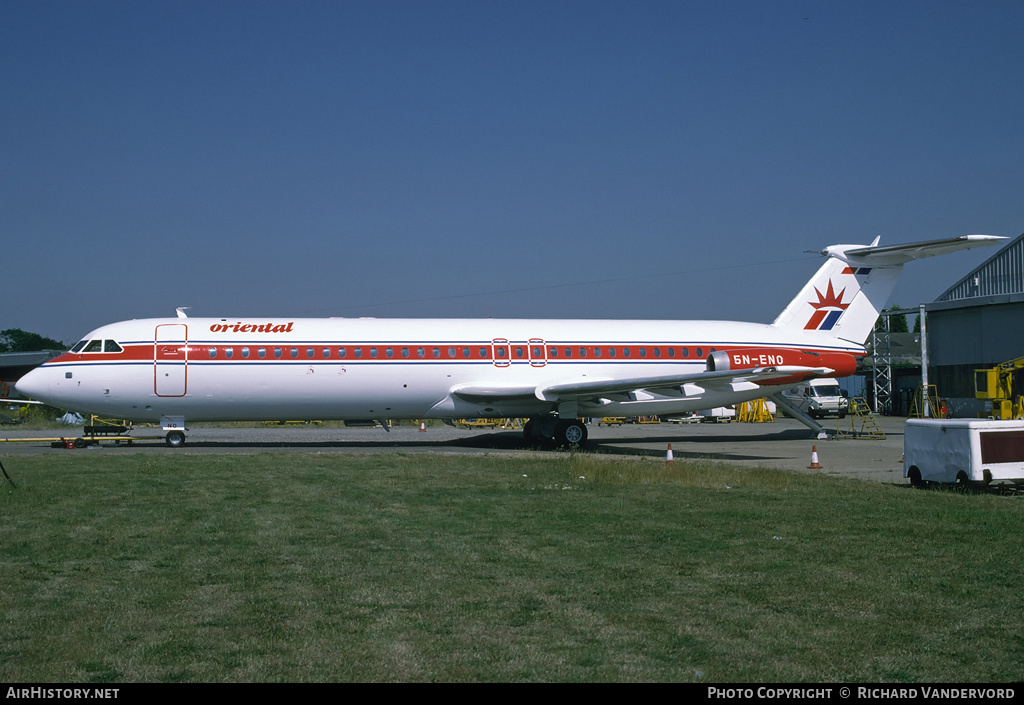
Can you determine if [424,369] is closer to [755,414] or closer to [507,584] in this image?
[507,584]

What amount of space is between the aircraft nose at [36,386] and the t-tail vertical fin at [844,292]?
2269 cm

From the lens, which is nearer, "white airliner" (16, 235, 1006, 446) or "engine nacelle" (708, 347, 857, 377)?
"white airliner" (16, 235, 1006, 446)

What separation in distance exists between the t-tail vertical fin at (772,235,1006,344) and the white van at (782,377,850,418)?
61.8 feet

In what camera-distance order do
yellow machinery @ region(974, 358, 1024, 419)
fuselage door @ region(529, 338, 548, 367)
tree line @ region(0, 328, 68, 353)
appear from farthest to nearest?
1. tree line @ region(0, 328, 68, 353)
2. yellow machinery @ region(974, 358, 1024, 419)
3. fuselage door @ region(529, 338, 548, 367)

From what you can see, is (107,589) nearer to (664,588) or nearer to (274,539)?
(274,539)

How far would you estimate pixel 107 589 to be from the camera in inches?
289

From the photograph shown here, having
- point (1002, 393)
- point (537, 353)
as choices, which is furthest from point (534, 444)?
point (1002, 393)

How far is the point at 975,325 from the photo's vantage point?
40562 mm

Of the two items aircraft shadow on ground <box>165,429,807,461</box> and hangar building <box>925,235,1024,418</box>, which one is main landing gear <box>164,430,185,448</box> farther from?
hangar building <box>925,235,1024,418</box>

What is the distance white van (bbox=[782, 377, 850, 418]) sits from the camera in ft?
161

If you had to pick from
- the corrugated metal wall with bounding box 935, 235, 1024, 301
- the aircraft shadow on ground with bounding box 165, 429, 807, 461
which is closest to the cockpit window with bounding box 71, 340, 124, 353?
the aircraft shadow on ground with bounding box 165, 429, 807, 461

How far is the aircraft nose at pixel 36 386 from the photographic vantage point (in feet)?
77.9

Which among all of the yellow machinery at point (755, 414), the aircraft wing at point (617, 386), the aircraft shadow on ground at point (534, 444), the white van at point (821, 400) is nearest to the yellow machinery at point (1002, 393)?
the aircraft wing at point (617, 386)
